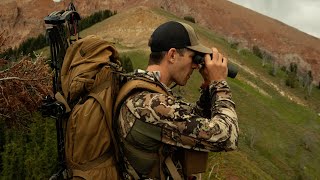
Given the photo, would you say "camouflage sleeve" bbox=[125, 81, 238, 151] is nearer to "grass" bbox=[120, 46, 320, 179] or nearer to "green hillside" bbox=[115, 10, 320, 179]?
"green hillside" bbox=[115, 10, 320, 179]

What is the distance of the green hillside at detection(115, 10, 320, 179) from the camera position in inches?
671

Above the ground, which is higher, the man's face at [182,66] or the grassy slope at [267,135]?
the man's face at [182,66]

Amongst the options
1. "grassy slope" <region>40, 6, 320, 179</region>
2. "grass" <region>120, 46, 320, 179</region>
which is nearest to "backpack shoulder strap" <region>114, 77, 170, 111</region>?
"grassy slope" <region>40, 6, 320, 179</region>

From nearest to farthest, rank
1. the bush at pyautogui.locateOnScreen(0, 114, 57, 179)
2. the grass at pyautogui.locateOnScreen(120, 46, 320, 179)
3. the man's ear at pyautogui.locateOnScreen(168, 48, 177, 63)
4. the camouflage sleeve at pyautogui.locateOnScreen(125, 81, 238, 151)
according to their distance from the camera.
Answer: the camouflage sleeve at pyautogui.locateOnScreen(125, 81, 238, 151)
the man's ear at pyautogui.locateOnScreen(168, 48, 177, 63)
the bush at pyautogui.locateOnScreen(0, 114, 57, 179)
the grass at pyautogui.locateOnScreen(120, 46, 320, 179)

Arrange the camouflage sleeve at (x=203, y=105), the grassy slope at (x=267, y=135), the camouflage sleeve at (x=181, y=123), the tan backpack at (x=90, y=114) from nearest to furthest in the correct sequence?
the camouflage sleeve at (x=181, y=123)
the tan backpack at (x=90, y=114)
the camouflage sleeve at (x=203, y=105)
the grassy slope at (x=267, y=135)

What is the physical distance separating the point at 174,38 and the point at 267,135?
69.6ft

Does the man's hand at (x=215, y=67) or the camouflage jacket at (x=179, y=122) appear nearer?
the camouflage jacket at (x=179, y=122)

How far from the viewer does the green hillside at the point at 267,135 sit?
17.0 meters

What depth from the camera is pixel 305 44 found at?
83.9 m

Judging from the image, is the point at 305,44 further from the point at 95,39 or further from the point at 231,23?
the point at 95,39

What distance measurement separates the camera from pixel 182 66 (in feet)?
9.95

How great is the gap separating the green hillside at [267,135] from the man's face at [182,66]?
10.1 meters

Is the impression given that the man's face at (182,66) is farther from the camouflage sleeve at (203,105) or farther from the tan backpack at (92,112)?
the camouflage sleeve at (203,105)

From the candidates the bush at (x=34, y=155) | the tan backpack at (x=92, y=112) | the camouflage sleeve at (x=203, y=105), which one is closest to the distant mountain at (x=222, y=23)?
the bush at (x=34, y=155)
